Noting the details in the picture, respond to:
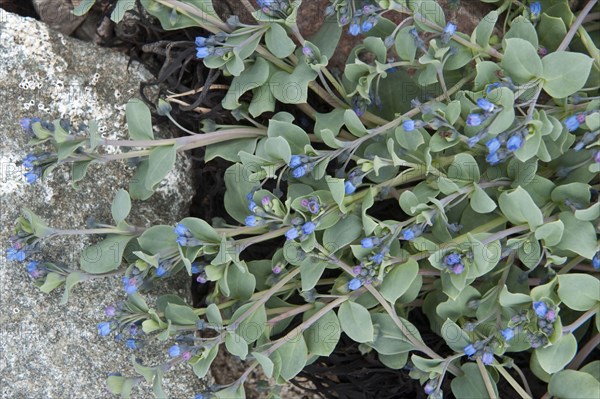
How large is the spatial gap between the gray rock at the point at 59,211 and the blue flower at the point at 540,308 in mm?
1103

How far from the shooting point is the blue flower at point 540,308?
5.82 feet

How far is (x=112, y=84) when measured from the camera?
7.75 ft

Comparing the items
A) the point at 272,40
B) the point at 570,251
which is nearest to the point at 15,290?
the point at 272,40

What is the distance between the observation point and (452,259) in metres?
1.83

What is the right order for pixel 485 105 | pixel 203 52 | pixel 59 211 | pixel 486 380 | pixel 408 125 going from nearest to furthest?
pixel 485 105, pixel 408 125, pixel 203 52, pixel 486 380, pixel 59 211

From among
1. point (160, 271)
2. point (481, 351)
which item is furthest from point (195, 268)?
point (481, 351)

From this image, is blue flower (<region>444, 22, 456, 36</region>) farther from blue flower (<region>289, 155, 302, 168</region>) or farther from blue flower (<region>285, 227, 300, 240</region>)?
blue flower (<region>285, 227, 300, 240</region>)

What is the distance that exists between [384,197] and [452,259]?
30cm

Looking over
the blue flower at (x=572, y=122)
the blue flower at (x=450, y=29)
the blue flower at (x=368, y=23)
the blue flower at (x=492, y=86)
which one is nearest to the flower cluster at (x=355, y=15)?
the blue flower at (x=368, y=23)

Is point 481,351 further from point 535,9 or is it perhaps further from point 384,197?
point 535,9

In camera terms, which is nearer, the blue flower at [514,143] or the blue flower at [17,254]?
the blue flower at [514,143]

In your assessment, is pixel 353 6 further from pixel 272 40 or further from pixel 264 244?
pixel 264 244

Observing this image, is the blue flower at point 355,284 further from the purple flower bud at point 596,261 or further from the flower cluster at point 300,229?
the purple flower bud at point 596,261

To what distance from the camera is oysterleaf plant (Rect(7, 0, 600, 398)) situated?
1.85 meters
